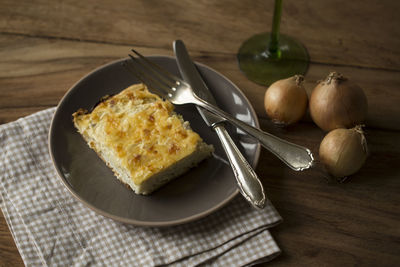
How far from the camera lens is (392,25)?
218 centimetres

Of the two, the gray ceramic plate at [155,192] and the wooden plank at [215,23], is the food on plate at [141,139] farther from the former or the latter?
the wooden plank at [215,23]

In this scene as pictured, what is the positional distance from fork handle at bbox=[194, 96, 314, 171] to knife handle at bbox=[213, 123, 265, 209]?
0.26ft

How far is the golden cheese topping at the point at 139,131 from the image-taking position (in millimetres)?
1559

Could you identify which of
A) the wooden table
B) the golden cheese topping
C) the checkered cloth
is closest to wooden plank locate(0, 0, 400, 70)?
the wooden table

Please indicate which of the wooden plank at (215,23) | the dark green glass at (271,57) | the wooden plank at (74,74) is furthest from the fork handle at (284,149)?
the wooden plank at (215,23)

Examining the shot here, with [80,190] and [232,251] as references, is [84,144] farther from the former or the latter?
[232,251]

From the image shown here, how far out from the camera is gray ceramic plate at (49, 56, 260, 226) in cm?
154

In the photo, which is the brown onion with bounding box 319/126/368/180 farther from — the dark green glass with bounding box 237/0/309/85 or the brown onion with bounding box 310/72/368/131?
the dark green glass with bounding box 237/0/309/85

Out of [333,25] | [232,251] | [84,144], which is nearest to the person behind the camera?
[232,251]

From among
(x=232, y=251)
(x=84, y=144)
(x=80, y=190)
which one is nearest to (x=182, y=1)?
(x=84, y=144)

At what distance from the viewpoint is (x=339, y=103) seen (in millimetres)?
1676

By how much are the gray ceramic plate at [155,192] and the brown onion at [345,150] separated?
26cm

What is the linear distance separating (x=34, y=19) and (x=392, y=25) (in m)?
1.78

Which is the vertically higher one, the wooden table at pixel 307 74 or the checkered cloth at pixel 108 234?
the wooden table at pixel 307 74
